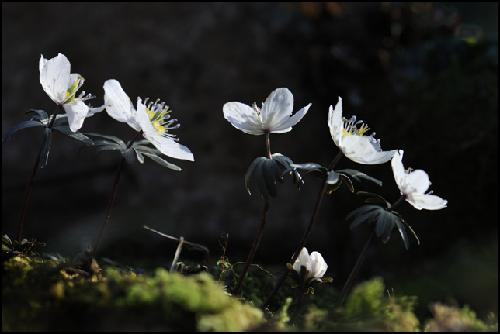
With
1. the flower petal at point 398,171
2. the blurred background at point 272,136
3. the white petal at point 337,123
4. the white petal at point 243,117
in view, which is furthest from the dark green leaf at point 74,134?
the blurred background at point 272,136

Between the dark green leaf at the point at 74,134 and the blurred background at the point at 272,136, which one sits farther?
the blurred background at the point at 272,136

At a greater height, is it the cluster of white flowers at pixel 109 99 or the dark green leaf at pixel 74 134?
the cluster of white flowers at pixel 109 99

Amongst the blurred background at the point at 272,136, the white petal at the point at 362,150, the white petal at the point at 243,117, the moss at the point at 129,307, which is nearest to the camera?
the moss at the point at 129,307

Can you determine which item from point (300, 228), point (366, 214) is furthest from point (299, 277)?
point (300, 228)

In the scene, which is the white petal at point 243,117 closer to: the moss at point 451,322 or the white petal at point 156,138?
the white petal at point 156,138

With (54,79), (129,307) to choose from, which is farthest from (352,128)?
(129,307)

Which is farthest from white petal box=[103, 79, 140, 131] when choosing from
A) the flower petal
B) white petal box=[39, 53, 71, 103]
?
the flower petal

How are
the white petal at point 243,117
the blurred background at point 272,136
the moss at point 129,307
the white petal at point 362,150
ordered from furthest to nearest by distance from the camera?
the blurred background at point 272,136, the white petal at point 243,117, the white petal at point 362,150, the moss at point 129,307
